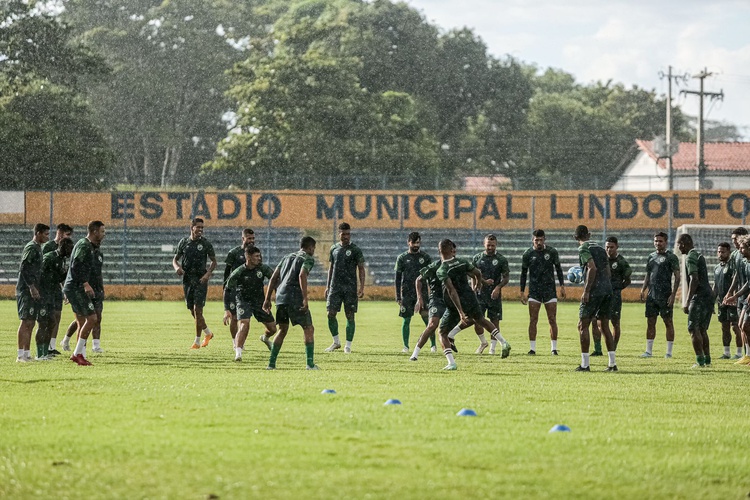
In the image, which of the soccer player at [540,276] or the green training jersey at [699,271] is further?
the soccer player at [540,276]

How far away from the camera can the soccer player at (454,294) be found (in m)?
15.6

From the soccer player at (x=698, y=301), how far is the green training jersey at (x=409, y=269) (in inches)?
166

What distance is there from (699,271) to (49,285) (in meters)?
9.18

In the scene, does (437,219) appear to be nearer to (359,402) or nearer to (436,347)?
(436,347)

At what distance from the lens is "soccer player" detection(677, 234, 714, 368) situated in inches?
686

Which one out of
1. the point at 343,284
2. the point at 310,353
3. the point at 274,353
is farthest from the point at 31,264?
the point at 343,284

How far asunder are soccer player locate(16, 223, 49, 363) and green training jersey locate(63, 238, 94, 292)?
42 cm

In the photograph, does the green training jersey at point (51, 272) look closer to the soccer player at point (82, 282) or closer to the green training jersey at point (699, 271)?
the soccer player at point (82, 282)

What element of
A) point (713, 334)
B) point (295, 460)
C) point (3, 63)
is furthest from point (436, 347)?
point (3, 63)

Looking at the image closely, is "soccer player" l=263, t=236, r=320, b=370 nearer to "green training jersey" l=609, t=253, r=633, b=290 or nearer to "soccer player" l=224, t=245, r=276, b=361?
"soccer player" l=224, t=245, r=276, b=361

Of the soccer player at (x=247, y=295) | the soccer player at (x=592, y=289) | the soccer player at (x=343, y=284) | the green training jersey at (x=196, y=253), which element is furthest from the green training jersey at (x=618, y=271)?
the green training jersey at (x=196, y=253)

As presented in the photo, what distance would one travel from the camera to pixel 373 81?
72.5m

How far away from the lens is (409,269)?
65.4 ft

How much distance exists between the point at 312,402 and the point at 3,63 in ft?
160
